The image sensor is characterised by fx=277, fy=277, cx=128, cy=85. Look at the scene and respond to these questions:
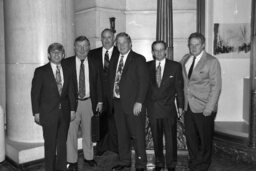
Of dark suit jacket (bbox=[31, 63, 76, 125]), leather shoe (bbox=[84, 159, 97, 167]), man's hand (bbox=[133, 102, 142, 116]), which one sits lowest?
leather shoe (bbox=[84, 159, 97, 167])

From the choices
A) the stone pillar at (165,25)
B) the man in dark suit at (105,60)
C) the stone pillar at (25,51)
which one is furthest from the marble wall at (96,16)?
the man in dark suit at (105,60)

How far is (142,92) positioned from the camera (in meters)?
3.59

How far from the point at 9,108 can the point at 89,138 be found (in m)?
1.48

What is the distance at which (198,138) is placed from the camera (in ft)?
13.2

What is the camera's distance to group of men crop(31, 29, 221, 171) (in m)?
3.53

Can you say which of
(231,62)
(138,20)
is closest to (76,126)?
(138,20)

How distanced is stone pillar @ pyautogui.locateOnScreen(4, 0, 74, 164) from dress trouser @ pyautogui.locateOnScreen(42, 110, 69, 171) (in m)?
0.77

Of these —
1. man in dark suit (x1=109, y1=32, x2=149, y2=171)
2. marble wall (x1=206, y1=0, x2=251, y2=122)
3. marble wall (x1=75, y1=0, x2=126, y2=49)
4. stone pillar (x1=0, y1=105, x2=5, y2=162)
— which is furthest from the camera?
marble wall (x1=75, y1=0, x2=126, y2=49)

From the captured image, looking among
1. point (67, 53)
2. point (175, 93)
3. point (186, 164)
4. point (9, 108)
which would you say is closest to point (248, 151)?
point (186, 164)

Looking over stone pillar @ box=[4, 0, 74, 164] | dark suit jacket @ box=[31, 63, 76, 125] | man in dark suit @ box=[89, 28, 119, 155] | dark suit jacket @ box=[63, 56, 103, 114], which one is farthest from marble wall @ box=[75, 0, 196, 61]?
dark suit jacket @ box=[31, 63, 76, 125]

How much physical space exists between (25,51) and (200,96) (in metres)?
2.69

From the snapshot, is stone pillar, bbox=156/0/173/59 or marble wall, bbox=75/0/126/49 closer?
stone pillar, bbox=156/0/173/59

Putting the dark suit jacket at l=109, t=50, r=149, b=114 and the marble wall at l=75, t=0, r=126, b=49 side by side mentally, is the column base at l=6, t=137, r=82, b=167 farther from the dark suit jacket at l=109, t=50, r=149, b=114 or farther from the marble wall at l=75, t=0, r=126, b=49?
the marble wall at l=75, t=0, r=126, b=49

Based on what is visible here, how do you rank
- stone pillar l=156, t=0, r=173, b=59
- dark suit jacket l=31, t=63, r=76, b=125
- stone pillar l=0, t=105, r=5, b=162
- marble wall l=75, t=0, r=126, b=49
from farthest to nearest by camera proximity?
marble wall l=75, t=0, r=126, b=49 < stone pillar l=156, t=0, r=173, b=59 < stone pillar l=0, t=105, r=5, b=162 < dark suit jacket l=31, t=63, r=76, b=125
